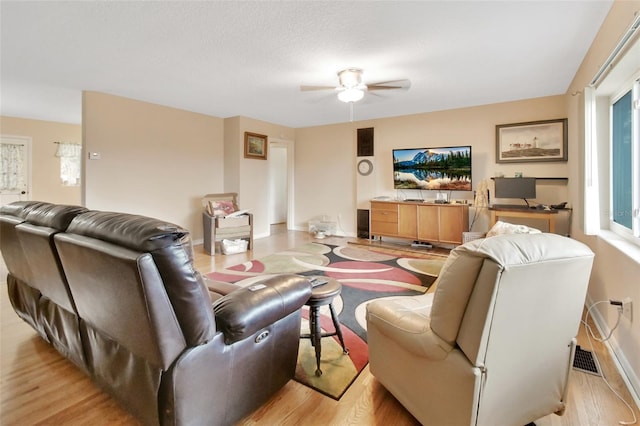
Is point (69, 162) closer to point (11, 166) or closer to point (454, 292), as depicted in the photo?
point (11, 166)

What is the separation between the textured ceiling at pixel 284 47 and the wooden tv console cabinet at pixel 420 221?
166 cm

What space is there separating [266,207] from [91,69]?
3.61 meters

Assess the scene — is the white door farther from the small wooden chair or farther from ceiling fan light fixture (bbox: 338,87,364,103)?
ceiling fan light fixture (bbox: 338,87,364,103)

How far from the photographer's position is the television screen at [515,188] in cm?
424

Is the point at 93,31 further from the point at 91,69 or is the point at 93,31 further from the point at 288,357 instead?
the point at 288,357

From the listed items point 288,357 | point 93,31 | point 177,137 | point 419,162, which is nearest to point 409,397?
point 288,357

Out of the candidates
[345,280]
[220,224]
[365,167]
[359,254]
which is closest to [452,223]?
[359,254]

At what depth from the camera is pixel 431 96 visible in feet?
14.3

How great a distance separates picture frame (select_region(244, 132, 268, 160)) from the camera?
5.80 metres

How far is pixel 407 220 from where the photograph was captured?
5.16m

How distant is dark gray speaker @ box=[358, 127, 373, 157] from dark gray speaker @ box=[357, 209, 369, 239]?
3.67 feet

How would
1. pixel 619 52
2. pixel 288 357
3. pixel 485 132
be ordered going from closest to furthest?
1. pixel 288 357
2. pixel 619 52
3. pixel 485 132

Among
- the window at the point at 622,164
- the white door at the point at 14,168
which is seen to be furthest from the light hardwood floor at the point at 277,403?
the white door at the point at 14,168

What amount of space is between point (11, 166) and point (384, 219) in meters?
6.97
